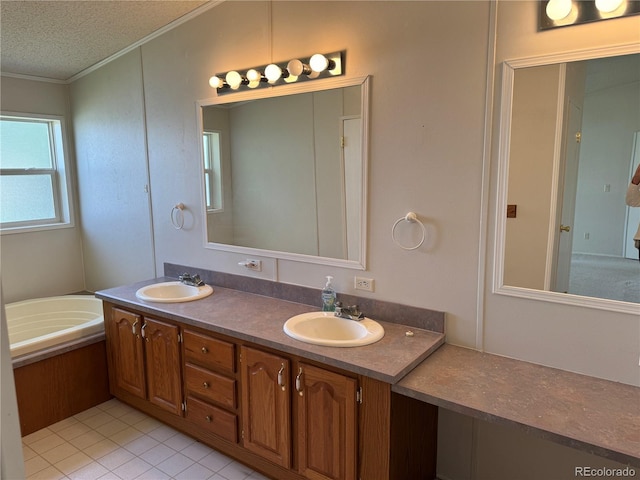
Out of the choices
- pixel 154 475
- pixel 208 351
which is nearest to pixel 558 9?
pixel 208 351

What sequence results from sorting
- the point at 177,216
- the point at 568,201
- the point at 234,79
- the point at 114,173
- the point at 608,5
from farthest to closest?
the point at 114,173 → the point at 177,216 → the point at 234,79 → the point at 568,201 → the point at 608,5

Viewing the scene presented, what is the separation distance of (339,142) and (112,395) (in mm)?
2310

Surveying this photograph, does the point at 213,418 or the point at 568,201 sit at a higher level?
the point at 568,201

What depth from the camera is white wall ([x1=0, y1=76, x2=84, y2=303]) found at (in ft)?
11.8

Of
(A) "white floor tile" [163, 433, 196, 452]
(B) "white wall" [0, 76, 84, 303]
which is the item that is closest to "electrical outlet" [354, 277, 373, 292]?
(A) "white floor tile" [163, 433, 196, 452]

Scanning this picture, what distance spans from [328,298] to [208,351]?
678 mm

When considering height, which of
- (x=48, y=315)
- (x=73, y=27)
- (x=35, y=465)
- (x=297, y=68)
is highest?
(x=73, y=27)

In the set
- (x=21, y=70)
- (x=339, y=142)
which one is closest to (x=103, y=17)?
(x=21, y=70)

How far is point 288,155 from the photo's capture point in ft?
8.30

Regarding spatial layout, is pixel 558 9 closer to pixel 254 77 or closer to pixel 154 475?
pixel 254 77

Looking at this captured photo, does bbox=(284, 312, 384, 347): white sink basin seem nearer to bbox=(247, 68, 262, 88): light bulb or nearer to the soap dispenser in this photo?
the soap dispenser

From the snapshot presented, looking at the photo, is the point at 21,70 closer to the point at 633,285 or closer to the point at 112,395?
the point at 112,395

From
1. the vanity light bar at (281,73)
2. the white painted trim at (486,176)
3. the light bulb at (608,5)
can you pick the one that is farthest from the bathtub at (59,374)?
the light bulb at (608,5)

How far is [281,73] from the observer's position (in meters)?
2.34
